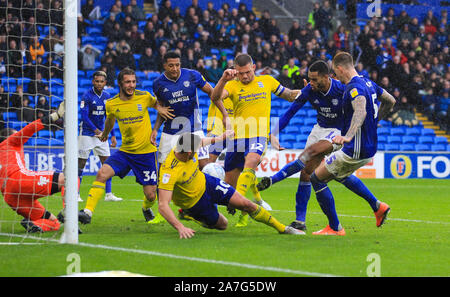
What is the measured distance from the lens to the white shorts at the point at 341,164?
782 cm

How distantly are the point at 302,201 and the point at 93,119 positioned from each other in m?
5.65

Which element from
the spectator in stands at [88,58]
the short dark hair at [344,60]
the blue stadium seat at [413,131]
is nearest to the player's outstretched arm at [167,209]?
the short dark hair at [344,60]

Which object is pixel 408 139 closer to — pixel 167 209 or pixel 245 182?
pixel 245 182

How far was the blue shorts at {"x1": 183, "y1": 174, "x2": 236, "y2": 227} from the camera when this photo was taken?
7512 mm

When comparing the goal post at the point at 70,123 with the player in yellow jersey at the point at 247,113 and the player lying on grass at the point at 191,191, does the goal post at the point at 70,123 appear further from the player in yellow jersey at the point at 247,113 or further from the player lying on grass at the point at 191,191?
the player in yellow jersey at the point at 247,113

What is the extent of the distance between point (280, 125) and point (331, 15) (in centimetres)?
1872

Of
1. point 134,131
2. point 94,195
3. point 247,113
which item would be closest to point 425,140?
point 247,113

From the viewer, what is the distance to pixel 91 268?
5625mm

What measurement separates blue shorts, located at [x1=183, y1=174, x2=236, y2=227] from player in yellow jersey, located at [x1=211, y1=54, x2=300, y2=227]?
1.24 metres

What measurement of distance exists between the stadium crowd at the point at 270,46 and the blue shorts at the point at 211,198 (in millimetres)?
13587

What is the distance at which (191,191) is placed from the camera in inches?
293

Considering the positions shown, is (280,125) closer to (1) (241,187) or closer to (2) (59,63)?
(1) (241,187)

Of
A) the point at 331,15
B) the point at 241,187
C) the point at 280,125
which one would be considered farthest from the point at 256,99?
the point at 331,15

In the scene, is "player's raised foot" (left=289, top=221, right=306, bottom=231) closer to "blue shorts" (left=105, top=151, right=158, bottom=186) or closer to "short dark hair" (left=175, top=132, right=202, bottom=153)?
"short dark hair" (left=175, top=132, right=202, bottom=153)
